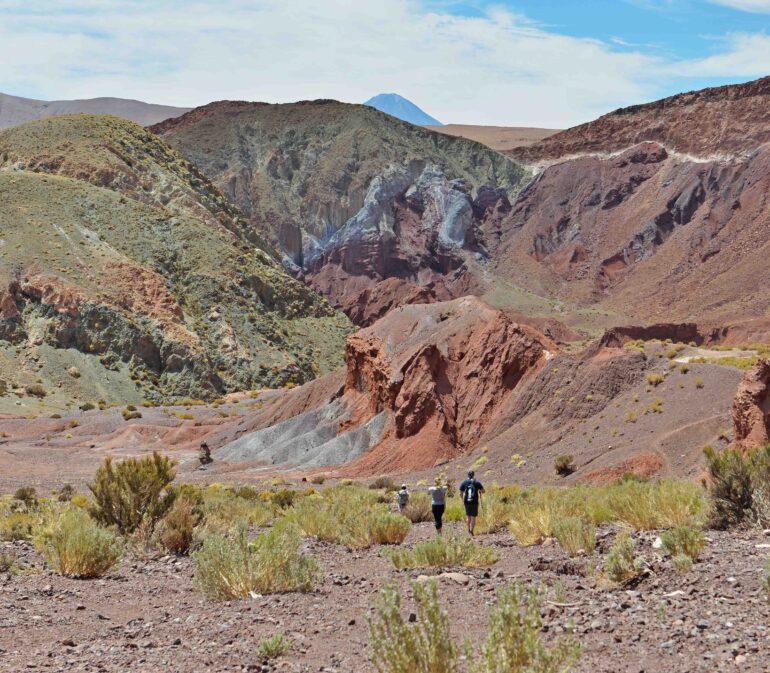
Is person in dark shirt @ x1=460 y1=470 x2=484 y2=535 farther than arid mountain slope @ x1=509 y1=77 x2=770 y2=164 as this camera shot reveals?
No

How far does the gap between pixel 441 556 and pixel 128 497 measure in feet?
21.3

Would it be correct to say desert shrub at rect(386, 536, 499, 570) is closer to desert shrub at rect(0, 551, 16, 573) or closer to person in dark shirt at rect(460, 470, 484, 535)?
person in dark shirt at rect(460, 470, 484, 535)

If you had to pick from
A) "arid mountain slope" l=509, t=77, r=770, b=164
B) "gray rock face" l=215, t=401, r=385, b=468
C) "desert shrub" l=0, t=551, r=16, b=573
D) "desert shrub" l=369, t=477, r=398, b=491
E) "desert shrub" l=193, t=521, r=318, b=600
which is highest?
"arid mountain slope" l=509, t=77, r=770, b=164

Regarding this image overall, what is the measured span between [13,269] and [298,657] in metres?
74.5

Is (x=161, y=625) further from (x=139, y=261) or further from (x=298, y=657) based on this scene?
(x=139, y=261)

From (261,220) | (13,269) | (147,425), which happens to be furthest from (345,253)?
(147,425)

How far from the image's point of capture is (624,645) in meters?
8.01

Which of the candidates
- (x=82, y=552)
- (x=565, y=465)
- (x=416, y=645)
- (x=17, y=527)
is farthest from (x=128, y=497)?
(x=565, y=465)

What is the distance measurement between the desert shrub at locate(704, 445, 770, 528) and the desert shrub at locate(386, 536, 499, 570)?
3281 mm

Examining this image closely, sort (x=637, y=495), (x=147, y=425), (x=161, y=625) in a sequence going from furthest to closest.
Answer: (x=147, y=425) → (x=637, y=495) → (x=161, y=625)

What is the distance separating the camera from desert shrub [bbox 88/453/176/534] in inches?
647

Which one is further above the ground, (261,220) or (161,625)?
(261,220)

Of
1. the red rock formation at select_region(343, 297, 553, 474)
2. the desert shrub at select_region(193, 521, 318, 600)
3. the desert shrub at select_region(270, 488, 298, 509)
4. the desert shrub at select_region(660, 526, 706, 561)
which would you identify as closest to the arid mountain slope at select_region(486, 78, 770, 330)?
the red rock formation at select_region(343, 297, 553, 474)

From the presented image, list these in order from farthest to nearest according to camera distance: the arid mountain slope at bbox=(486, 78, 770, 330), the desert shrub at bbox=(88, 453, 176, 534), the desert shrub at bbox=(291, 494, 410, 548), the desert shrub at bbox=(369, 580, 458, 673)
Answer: the arid mountain slope at bbox=(486, 78, 770, 330) < the desert shrub at bbox=(88, 453, 176, 534) < the desert shrub at bbox=(291, 494, 410, 548) < the desert shrub at bbox=(369, 580, 458, 673)
